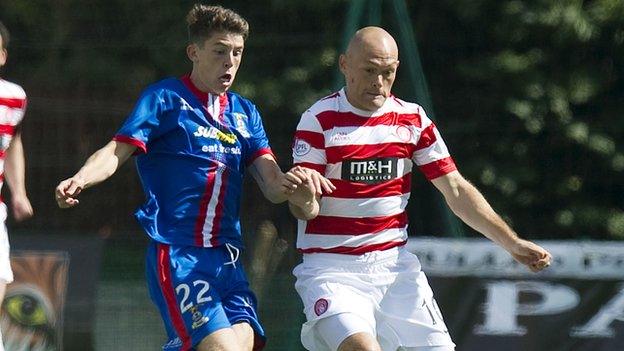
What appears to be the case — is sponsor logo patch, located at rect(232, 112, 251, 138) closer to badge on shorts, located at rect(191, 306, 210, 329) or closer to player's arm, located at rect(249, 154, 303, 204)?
player's arm, located at rect(249, 154, 303, 204)

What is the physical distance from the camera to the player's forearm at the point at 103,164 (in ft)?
17.9

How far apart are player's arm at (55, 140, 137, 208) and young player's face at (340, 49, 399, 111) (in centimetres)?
90

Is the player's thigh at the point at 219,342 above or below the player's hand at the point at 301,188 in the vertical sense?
below

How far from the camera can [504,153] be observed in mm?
8680

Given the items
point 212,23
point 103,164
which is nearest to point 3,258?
point 103,164

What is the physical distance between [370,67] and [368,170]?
40 centimetres

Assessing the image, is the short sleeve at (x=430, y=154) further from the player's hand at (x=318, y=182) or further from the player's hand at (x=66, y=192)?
the player's hand at (x=66, y=192)

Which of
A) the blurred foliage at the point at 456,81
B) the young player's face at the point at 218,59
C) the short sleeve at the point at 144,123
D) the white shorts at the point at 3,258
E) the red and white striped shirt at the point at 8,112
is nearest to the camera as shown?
the short sleeve at the point at 144,123

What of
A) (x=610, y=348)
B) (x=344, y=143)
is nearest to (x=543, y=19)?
(x=610, y=348)

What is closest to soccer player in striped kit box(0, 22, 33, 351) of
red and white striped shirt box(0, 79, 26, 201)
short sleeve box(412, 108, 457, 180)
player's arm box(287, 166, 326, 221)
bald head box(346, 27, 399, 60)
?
red and white striped shirt box(0, 79, 26, 201)

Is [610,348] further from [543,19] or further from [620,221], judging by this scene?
[543,19]

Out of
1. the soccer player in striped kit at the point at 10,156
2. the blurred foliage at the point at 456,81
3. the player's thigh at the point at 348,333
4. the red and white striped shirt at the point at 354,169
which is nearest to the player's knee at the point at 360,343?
the player's thigh at the point at 348,333

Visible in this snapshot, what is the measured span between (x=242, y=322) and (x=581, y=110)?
12.4 ft

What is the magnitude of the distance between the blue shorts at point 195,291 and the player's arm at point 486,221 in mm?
935
